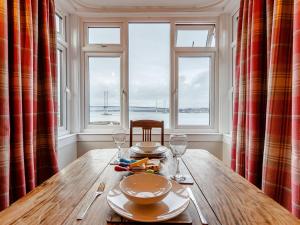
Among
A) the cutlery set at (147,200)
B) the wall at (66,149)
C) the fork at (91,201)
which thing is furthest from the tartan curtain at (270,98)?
the wall at (66,149)

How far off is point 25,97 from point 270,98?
160cm

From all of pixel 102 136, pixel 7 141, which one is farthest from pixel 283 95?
pixel 102 136

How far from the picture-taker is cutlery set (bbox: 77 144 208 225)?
654 mm

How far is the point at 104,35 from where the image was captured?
2.72 m

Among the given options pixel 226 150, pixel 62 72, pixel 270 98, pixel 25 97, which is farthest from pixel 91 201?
pixel 62 72

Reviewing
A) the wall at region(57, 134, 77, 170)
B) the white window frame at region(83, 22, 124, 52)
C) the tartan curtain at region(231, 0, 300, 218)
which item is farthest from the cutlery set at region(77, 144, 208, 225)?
the white window frame at region(83, 22, 124, 52)

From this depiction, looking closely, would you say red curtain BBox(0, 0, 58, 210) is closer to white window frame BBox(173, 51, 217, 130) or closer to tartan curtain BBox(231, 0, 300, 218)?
white window frame BBox(173, 51, 217, 130)

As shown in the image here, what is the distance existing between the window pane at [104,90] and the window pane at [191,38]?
84 centimetres

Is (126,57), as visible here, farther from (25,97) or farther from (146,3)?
(25,97)

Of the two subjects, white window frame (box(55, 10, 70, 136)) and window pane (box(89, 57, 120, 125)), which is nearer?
white window frame (box(55, 10, 70, 136))

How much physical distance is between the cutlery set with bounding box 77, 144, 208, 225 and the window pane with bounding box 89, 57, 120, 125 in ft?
6.31

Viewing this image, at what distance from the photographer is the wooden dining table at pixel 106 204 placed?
0.66 m

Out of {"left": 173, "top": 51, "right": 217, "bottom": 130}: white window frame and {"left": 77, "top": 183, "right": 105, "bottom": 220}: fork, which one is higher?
{"left": 173, "top": 51, "right": 217, "bottom": 130}: white window frame

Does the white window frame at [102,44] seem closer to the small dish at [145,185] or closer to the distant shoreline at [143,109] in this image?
the distant shoreline at [143,109]
